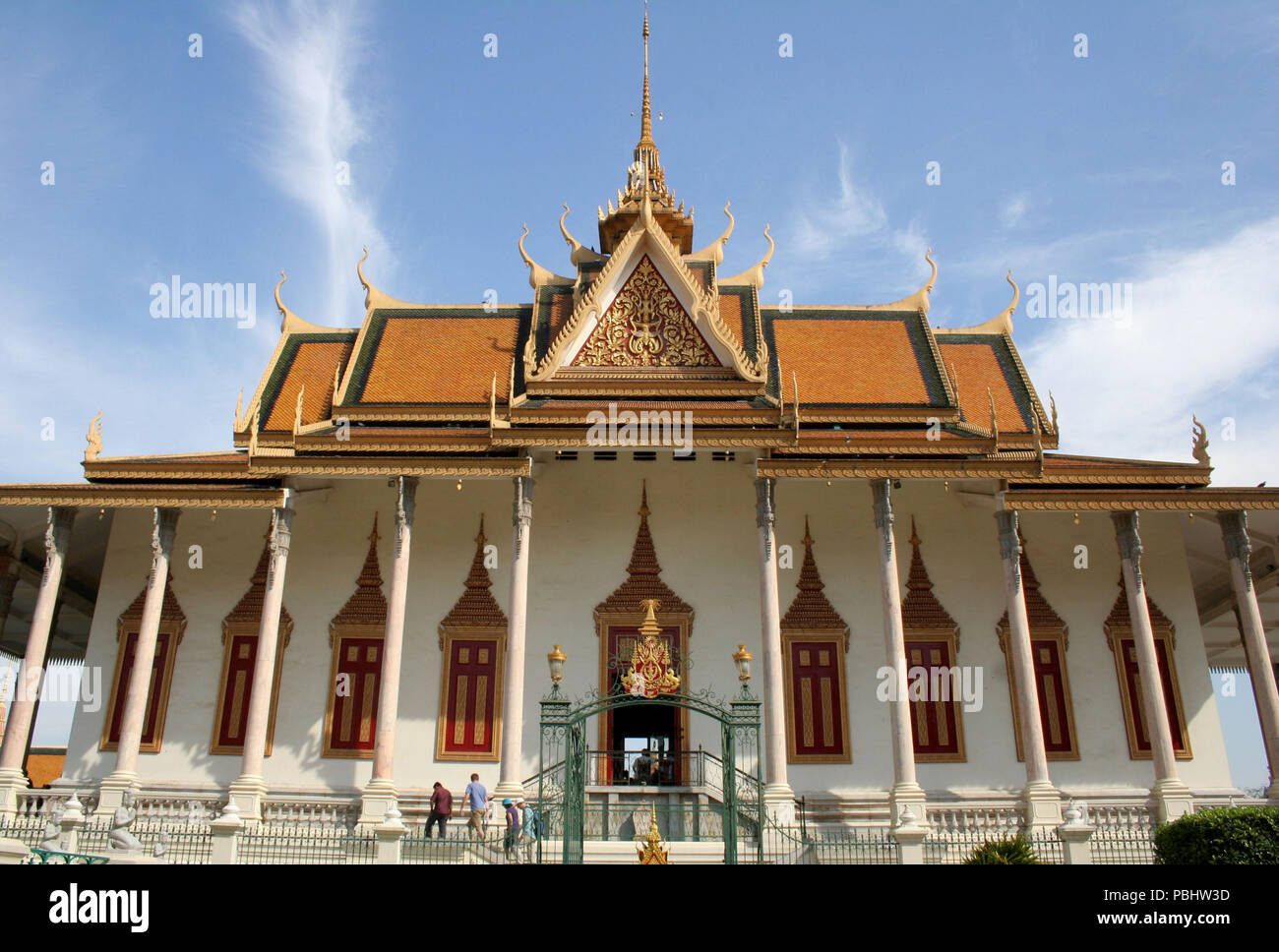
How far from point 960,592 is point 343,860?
446 inches

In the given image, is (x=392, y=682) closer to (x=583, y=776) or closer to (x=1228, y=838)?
(x=583, y=776)

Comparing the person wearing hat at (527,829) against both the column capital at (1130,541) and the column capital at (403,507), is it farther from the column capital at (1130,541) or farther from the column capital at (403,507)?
the column capital at (1130,541)

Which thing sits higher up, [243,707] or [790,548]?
[790,548]

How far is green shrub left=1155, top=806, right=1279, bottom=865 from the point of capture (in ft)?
34.9

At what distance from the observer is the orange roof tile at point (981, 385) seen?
781 inches

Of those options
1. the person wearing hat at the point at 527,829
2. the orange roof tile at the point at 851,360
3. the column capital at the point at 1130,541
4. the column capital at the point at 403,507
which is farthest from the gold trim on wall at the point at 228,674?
the column capital at the point at 1130,541

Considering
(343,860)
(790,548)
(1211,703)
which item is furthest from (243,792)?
(1211,703)

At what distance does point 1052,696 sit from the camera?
17484 millimetres

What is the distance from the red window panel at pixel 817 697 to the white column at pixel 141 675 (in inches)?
418

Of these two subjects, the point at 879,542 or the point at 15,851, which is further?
the point at 879,542

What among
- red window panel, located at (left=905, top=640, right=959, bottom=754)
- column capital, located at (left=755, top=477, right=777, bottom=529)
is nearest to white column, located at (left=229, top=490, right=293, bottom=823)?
column capital, located at (left=755, top=477, right=777, bottom=529)

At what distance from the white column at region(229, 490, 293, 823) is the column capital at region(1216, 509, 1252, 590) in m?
15.8

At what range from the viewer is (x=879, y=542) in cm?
1648
